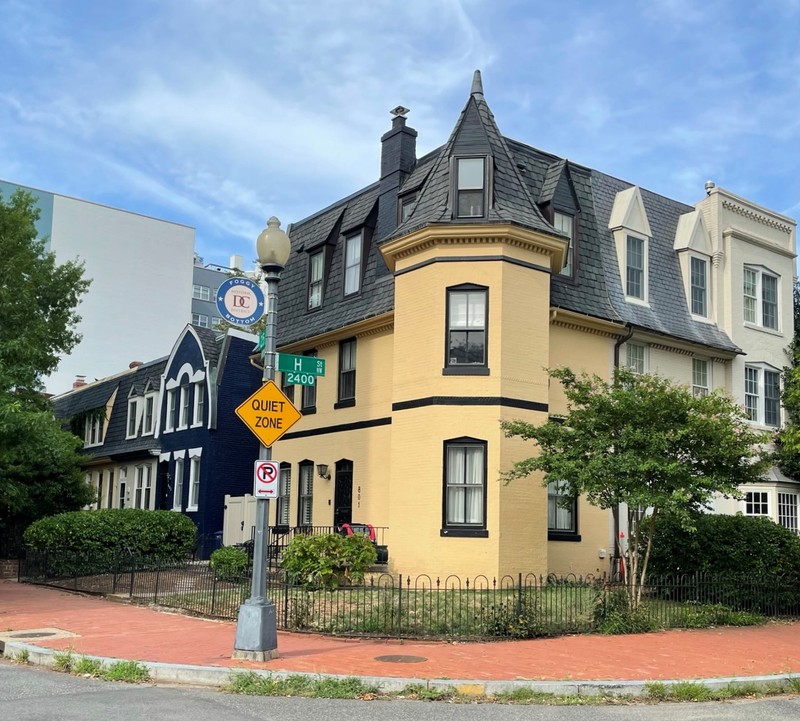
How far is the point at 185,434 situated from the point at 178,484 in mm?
1779

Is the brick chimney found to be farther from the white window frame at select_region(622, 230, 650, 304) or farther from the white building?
the white building

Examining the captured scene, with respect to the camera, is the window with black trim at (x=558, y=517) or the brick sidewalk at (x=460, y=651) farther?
the window with black trim at (x=558, y=517)

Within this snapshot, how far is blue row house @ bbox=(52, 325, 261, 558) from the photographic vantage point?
30250mm

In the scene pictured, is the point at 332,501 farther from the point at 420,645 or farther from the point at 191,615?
the point at 420,645

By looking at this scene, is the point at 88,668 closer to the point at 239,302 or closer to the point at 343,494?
the point at 239,302

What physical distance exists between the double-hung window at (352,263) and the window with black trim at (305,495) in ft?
16.9

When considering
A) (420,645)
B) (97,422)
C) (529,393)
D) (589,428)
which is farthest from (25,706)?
(97,422)

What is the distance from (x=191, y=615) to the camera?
56.8ft

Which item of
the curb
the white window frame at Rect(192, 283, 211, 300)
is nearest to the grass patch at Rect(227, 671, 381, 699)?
the curb

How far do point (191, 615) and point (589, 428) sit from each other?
26.9 feet

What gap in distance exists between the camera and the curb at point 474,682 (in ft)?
34.0

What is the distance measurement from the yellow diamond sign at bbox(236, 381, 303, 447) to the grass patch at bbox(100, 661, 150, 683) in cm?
321

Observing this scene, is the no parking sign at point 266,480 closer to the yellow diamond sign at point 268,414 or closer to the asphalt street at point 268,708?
the yellow diamond sign at point 268,414

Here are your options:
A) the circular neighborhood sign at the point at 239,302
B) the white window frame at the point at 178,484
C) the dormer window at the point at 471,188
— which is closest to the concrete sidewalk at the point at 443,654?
the circular neighborhood sign at the point at 239,302
